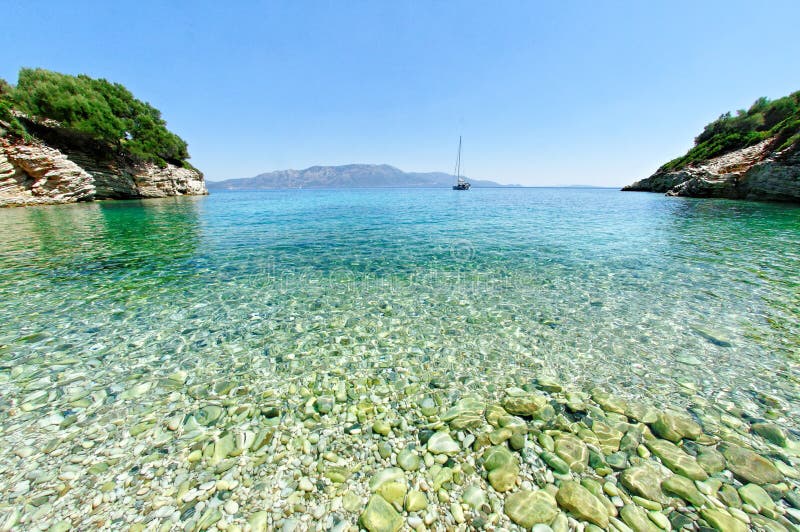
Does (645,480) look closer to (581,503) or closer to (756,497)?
(581,503)

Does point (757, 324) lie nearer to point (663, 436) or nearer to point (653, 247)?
point (663, 436)

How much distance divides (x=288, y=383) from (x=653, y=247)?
18.8 m

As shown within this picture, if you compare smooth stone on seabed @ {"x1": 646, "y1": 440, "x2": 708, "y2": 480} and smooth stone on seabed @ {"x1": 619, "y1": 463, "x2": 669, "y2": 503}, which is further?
smooth stone on seabed @ {"x1": 646, "y1": 440, "x2": 708, "y2": 480}

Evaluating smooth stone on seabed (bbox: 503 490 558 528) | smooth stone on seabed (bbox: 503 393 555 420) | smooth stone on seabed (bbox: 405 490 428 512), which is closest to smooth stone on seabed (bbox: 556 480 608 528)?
smooth stone on seabed (bbox: 503 490 558 528)

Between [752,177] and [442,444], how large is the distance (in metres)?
60.1

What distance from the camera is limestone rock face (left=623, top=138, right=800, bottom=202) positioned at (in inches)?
1307

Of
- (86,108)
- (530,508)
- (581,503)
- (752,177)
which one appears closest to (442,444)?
(530,508)

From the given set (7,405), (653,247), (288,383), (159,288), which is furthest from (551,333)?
(653,247)

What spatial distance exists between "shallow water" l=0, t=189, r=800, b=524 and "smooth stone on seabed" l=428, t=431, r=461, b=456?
4.05 feet

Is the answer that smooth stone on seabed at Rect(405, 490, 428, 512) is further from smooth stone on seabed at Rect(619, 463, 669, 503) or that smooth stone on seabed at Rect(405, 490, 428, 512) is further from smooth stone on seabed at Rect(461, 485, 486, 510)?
smooth stone on seabed at Rect(619, 463, 669, 503)

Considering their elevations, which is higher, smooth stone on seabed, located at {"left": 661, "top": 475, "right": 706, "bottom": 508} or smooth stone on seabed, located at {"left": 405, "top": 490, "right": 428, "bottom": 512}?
smooth stone on seabed, located at {"left": 661, "top": 475, "right": 706, "bottom": 508}

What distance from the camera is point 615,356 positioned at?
5.62 meters

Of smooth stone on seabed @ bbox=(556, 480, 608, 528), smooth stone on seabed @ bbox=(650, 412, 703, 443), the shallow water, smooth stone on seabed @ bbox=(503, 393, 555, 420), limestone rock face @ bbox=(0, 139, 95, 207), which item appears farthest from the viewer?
limestone rock face @ bbox=(0, 139, 95, 207)

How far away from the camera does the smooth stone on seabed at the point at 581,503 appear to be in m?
2.79
